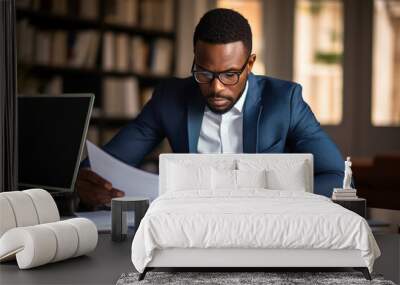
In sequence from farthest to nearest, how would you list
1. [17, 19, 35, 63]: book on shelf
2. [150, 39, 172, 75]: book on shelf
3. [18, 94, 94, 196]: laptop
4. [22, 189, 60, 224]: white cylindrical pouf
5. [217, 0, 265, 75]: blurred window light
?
[217, 0, 265, 75]: blurred window light
[150, 39, 172, 75]: book on shelf
[17, 19, 35, 63]: book on shelf
[18, 94, 94, 196]: laptop
[22, 189, 60, 224]: white cylindrical pouf

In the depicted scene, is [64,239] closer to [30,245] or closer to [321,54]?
[30,245]

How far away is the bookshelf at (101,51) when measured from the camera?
6.05 m

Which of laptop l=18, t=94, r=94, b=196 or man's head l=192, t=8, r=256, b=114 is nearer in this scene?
laptop l=18, t=94, r=94, b=196

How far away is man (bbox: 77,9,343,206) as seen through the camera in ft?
16.1

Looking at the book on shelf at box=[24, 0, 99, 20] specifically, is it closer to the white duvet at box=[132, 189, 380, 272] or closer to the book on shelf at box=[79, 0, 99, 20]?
the book on shelf at box=[79, 0, 99, 20]

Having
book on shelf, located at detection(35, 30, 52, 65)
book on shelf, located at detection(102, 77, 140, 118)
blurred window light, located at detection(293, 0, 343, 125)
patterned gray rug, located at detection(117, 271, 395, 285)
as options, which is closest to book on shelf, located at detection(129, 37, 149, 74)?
book on shelf, located at detection(102, 77, 140, 118)

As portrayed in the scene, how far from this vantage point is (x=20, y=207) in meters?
3.76

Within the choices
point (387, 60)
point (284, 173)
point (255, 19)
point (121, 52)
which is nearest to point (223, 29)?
point (284, 173)

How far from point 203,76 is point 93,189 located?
1148 mm

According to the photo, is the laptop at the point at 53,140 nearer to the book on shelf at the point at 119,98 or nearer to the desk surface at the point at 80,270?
the desk surface at the point at 80,270

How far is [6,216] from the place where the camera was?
12.0 ft

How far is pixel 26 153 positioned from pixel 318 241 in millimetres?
2371

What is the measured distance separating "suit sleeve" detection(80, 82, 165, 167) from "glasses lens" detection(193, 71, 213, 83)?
34 cm

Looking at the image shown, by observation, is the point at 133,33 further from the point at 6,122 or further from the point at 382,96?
the point at 382,96
